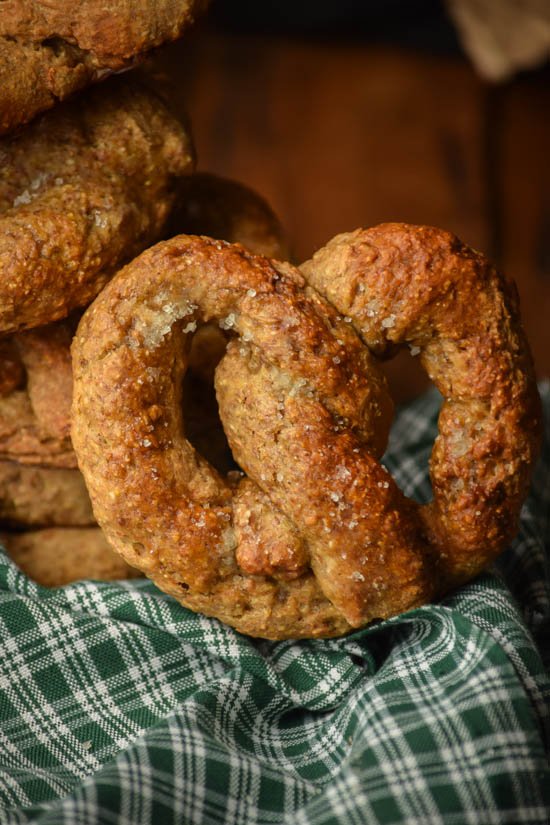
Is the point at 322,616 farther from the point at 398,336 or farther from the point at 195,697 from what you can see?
the point at 398,336

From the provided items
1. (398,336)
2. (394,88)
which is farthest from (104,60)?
(394,88)

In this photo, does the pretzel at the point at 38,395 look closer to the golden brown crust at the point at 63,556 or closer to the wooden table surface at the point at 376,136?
the golden brown crust at the point at 63,556

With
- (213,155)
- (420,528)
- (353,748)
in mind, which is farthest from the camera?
(213,155)

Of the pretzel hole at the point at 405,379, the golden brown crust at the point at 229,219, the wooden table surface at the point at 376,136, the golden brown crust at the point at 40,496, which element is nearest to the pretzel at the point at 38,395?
the golden brown crust at the point at 40,496

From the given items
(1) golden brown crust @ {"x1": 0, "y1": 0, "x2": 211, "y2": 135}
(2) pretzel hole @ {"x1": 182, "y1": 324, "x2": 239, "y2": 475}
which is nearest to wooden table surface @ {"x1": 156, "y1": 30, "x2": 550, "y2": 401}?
(2) pretzel hole @ {"x1": 182, "y1": 324, "x2": 239, "y2": 475}

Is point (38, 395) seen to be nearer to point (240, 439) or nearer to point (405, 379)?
point (240, 439)

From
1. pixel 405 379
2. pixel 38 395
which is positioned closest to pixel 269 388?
pixel 38 395
